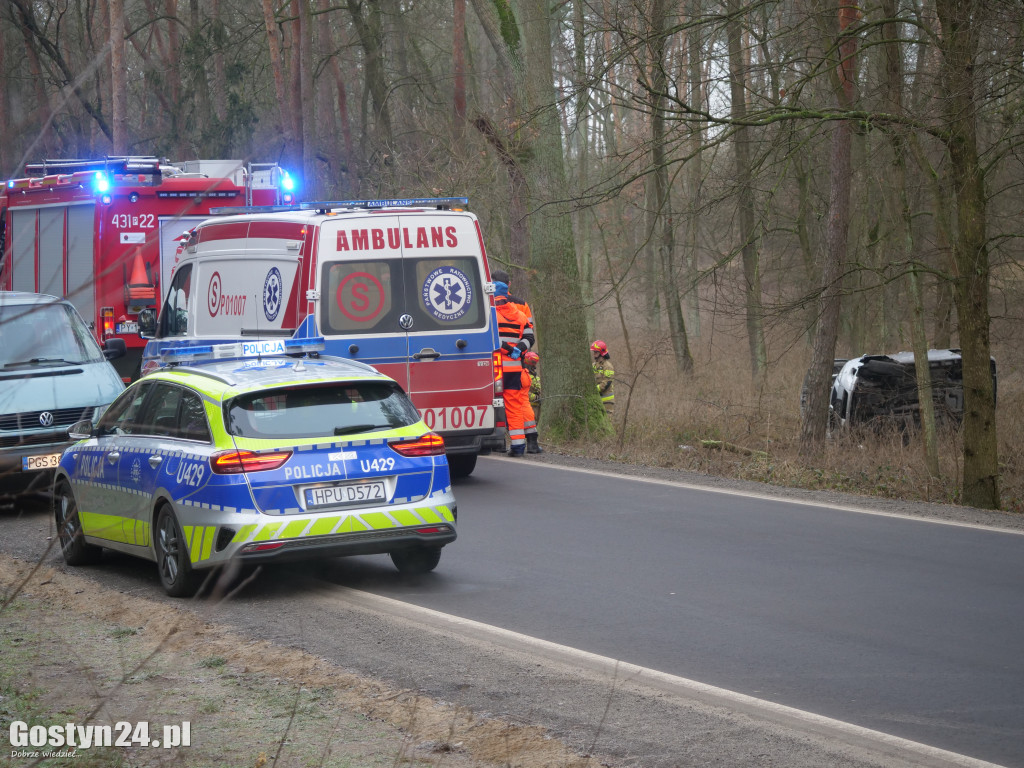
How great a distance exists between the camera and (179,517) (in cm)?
814

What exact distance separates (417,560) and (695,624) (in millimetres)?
2366

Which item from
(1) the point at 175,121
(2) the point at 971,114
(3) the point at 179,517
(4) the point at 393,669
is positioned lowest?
(4) the point at 393,669

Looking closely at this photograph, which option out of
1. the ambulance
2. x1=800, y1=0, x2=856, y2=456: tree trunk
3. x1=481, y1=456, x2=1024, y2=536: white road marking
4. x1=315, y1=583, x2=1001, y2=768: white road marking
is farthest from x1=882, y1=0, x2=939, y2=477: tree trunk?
x1=315, y1=583, x2=1001, y2=768: white road marking

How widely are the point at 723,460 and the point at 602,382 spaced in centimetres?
352

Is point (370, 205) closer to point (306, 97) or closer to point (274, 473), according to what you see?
point (274, 473)

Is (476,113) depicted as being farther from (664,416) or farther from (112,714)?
(112,714)

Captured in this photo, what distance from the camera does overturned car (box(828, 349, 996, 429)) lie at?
1864cm

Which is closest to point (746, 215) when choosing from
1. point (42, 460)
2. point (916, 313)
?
point (916, 313)

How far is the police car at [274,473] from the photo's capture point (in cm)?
787

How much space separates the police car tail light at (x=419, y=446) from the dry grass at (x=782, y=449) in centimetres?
702

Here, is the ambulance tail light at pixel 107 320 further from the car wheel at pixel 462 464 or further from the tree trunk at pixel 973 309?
the tree trunk at pixel 973 309

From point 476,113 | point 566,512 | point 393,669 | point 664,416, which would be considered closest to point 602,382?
point 664,416

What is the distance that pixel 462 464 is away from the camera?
45.0 ft

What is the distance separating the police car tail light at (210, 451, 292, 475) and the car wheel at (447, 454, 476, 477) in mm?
5658
